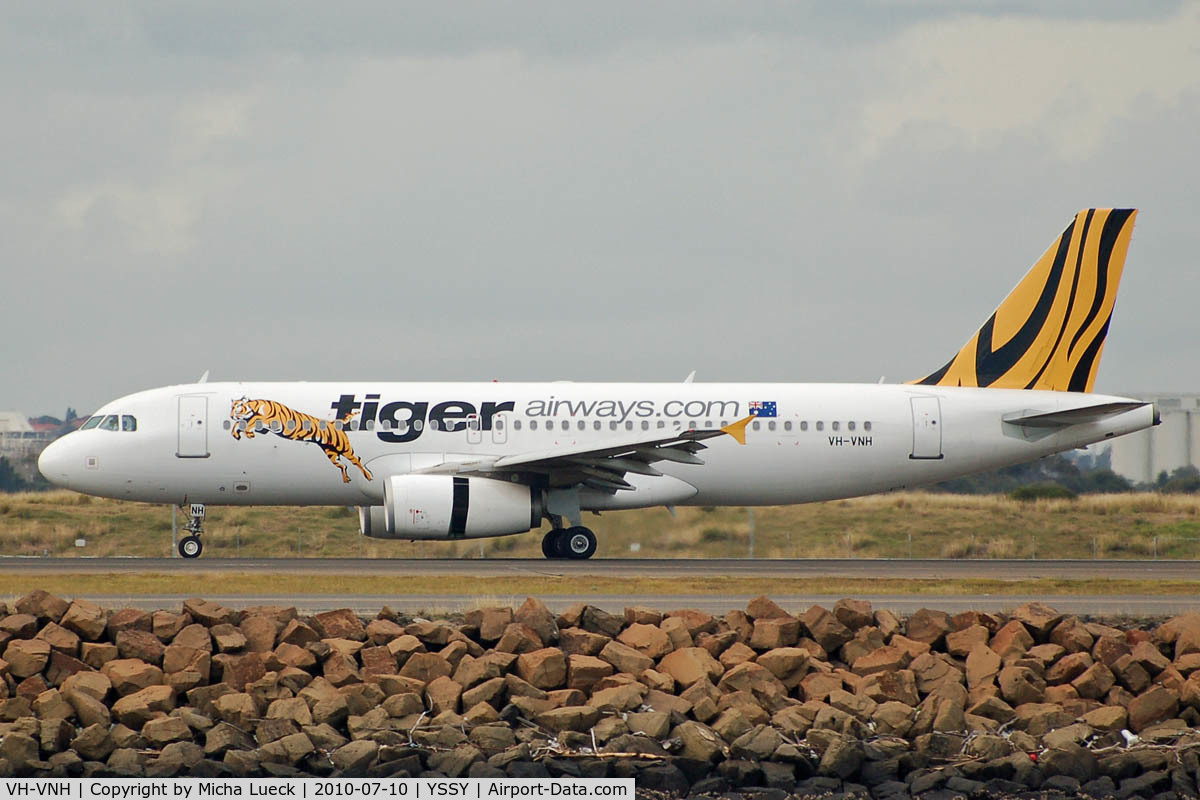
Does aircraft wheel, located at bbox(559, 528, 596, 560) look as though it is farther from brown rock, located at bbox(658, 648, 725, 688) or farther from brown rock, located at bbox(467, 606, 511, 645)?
brown rock, located at bbox(658, 648, 725, 688)

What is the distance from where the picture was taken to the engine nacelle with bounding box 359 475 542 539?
30.9 metres

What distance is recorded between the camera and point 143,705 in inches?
598

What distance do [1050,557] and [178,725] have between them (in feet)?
101

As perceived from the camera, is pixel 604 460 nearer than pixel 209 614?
No

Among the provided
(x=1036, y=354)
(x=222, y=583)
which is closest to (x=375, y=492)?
(x=222, y=583)

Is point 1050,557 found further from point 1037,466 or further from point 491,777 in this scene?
point 1037,466

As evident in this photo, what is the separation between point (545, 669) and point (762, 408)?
62.6 ft

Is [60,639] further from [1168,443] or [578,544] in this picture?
[1168,443]

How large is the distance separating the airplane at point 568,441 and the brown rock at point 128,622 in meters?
13.4

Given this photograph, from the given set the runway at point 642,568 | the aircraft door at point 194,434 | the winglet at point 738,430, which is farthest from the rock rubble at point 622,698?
the aircraft door at point 194,434

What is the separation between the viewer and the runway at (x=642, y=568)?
27500 millimetres

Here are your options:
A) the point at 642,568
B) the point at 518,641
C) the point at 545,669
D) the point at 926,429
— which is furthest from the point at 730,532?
the point at 545,669

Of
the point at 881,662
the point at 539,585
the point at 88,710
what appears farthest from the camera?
the point at 539,585

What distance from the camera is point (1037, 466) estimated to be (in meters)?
91.8
